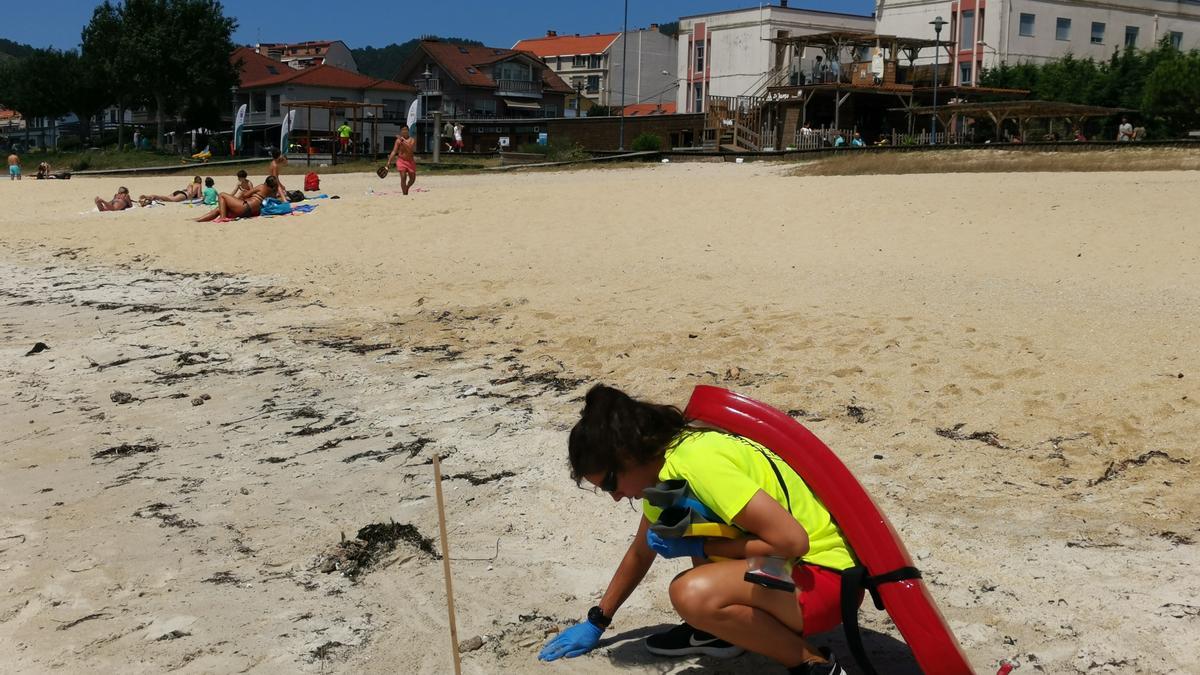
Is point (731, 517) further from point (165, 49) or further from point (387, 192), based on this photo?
point (165, 49)

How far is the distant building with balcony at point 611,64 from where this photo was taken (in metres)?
86.4

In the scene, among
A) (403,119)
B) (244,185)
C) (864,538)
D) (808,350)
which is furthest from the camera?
(403,119)

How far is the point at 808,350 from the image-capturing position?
297 inches

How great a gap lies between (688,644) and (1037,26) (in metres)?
56.7

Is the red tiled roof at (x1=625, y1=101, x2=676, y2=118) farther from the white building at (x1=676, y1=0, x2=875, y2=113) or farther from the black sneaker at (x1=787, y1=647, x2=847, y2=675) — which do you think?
the black sneaker at (x1=787, y1=647, x2=847, y2=675)

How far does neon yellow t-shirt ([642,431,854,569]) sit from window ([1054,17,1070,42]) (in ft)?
189

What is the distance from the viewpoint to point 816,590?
333 centimetres

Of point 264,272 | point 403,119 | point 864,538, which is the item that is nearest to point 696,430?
point 864,538

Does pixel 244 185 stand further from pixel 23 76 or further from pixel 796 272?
pixel 23 76

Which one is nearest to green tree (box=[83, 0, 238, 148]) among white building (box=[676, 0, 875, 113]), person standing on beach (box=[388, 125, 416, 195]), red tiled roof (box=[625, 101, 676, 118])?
white building (box=[676, 0, 875, 113])

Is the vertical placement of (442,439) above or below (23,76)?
below

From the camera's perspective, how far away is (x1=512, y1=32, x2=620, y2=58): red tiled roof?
327 ft

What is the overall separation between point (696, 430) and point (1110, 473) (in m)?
2.93

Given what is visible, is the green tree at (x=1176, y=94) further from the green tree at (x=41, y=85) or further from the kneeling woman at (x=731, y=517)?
the green tree at (x=41, y=85)
